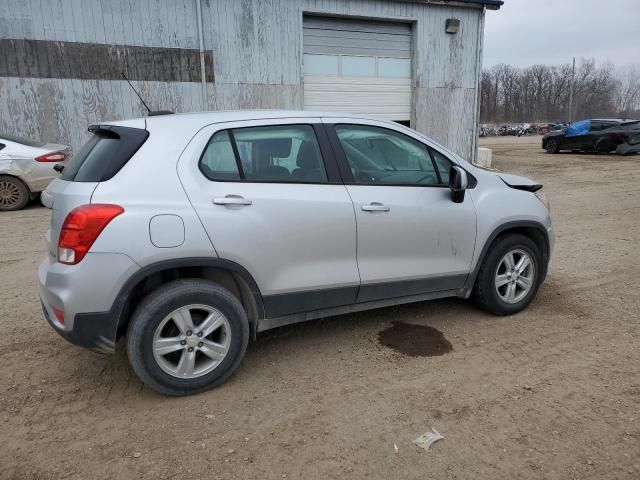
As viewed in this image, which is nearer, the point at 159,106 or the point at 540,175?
the point at 159,106

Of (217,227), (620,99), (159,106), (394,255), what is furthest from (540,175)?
(620,99)

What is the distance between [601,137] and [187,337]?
2203cm

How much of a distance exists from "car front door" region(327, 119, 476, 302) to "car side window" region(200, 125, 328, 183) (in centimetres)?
21

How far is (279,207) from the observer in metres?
3.08

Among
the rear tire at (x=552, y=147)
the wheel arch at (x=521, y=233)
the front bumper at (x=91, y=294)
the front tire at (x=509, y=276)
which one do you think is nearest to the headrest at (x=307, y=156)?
the front bumper at (x=91, y=294)

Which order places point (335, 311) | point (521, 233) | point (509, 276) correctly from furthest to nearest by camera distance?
point (521, 233), point (509, 276), point (335, 311)

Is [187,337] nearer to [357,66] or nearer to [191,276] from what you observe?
[191,276]

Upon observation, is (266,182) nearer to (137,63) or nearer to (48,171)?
(48,171)

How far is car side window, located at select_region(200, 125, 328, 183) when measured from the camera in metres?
3.05

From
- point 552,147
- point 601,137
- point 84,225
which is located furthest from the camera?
point 552,147

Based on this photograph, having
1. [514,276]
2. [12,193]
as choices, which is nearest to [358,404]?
[514,276]

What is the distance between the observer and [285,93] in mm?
12430

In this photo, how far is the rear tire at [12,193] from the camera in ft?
28.8

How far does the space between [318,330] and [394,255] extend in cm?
96
